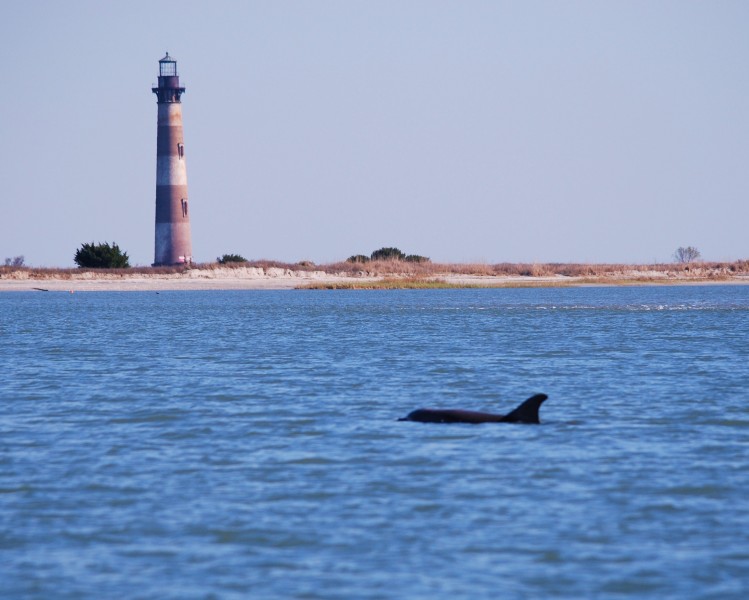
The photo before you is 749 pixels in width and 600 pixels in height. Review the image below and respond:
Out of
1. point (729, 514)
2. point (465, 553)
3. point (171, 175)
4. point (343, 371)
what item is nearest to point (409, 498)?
point (465, 553)

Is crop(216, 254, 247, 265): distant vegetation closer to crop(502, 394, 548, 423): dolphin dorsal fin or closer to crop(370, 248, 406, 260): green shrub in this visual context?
crop(370, 248, 406, 260): green shrub

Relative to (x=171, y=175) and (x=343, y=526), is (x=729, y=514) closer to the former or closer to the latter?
(x=343, y=526)

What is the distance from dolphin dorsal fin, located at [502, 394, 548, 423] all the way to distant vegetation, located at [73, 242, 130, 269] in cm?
10653

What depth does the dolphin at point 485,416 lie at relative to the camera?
21.1 m

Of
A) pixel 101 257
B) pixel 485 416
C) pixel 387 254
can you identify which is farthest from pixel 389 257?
pixel 485 416

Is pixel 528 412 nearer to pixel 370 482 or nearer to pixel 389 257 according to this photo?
pixel 370 482

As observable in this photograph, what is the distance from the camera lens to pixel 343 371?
110 feet

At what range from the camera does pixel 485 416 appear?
21438 millimetres

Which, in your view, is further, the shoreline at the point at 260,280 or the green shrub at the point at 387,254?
the green shrub at the point at 387,254

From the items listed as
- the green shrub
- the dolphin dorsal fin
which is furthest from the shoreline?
the dolphin dorsal fin

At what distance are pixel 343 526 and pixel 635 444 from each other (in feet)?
23.0

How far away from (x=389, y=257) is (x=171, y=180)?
129 feet

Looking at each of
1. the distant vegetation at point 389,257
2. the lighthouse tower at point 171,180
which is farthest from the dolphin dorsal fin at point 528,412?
the distant vegetation at point 389,257

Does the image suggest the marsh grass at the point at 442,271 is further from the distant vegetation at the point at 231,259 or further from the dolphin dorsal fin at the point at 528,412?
the dolphin dorsal fin at the point at 528,412
